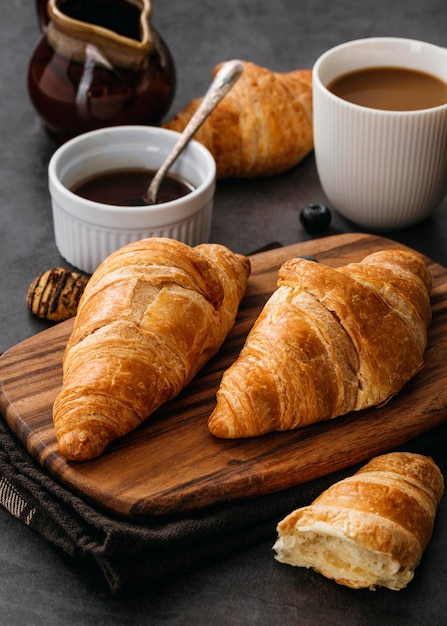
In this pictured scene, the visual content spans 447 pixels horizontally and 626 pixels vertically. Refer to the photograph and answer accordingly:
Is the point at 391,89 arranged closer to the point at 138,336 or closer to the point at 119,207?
the point at 119,207

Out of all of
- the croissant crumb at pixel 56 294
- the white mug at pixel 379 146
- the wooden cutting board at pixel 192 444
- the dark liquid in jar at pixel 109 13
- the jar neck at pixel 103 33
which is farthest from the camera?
the dark liquid in jar at pixel 109 13

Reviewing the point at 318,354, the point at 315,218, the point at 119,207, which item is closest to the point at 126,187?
the point at 119,207

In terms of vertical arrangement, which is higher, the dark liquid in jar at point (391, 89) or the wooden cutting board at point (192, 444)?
the dark liquid in jar at point (391, 89)

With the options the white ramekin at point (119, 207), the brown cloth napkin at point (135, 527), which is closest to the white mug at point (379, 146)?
the white ramekin at point (119, 207)

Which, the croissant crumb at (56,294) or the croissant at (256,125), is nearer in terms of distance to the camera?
the croissant crumb at (56,294)

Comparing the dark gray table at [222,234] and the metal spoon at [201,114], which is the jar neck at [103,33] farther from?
the dark gray table at [222,234]
